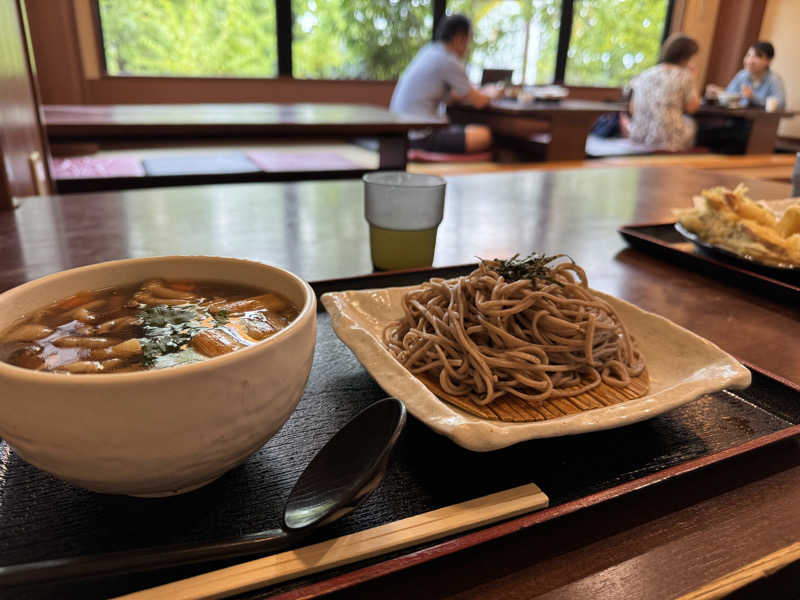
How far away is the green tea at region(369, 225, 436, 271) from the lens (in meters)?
1.22

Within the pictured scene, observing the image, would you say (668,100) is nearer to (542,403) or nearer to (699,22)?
(699,22)

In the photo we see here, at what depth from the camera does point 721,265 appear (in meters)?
1.24

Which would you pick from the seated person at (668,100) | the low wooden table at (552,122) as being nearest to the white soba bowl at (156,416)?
the low wooden table at (552,122)

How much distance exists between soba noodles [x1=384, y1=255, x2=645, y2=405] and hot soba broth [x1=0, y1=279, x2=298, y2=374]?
25 cm

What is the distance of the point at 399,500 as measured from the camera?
550 mm

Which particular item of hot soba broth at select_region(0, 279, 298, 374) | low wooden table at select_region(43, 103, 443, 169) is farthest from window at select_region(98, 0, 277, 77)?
hot soba broth at select_region(0, 279, 298, 374)

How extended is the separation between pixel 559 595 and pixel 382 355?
13.2 inches

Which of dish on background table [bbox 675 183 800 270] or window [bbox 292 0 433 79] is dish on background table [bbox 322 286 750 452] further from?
window [bbox 292 0 433 79]

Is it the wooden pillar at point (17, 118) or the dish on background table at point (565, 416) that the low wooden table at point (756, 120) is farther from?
the dish on background table at point (565, 416)

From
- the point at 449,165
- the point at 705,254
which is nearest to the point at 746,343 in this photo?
the point at 705,254

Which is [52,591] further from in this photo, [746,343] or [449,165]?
[449,165]

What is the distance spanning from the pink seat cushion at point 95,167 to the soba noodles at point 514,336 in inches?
143

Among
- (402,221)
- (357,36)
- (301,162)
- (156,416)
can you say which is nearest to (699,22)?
(357,36)

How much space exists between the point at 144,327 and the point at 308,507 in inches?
9.5
